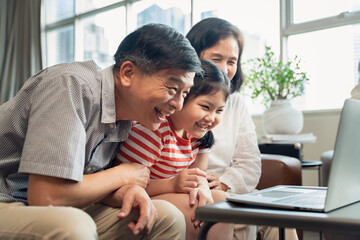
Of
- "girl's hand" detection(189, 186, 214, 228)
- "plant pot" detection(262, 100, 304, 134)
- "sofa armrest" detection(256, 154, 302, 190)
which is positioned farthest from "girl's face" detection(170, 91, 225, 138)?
"plant pot" detection(262, 100, 304, 134)

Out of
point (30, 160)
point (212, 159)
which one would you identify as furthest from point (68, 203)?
point (212, 159)

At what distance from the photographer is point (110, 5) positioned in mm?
5137

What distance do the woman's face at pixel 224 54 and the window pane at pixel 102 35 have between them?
3410mm

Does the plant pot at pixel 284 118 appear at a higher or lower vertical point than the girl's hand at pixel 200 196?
higher

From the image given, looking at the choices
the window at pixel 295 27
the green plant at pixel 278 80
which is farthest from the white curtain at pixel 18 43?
the green plant at pixel 278 80

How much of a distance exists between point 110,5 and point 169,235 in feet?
14.9

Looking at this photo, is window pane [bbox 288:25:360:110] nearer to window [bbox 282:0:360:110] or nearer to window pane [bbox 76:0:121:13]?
window [bbox 282:0:360:110]

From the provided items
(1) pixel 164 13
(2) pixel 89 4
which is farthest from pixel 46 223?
(2) pixel 89 4

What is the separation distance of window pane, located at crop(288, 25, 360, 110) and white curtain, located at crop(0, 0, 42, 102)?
13.7 ft

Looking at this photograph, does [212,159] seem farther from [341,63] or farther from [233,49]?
[341,63]

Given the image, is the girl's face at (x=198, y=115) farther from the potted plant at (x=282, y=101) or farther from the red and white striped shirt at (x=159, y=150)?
the potted plant at (x=282, y=101)

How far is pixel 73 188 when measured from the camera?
3.15 feet

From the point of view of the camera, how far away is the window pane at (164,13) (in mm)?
4328

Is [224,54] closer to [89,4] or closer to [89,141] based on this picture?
[89,141]
